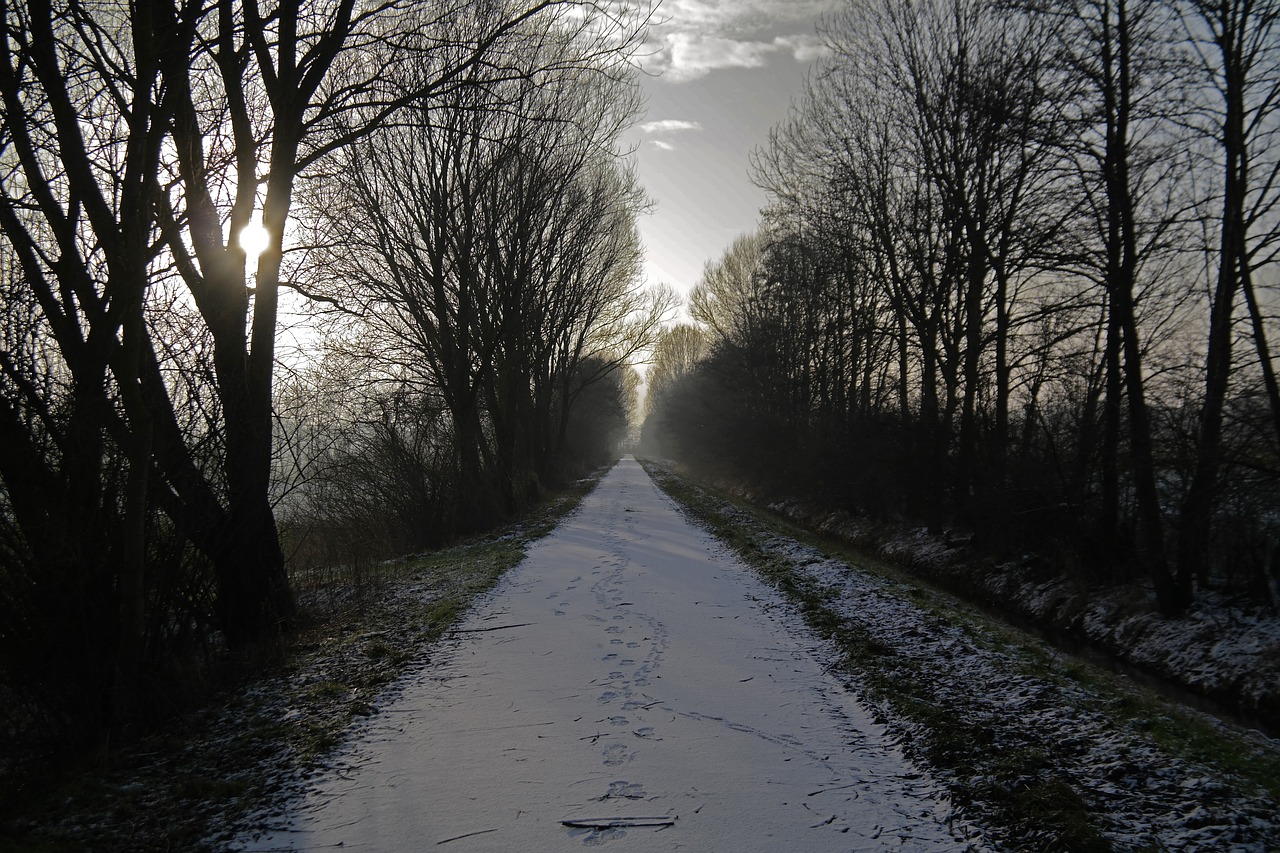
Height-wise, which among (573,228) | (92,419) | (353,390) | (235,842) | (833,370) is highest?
(573,228)

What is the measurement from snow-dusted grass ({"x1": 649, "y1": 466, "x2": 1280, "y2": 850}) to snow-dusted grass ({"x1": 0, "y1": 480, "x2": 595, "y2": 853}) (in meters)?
3.66

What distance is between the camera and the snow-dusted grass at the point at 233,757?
3.71 m

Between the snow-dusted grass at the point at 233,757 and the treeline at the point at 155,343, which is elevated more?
the treeline at the point at 155,343

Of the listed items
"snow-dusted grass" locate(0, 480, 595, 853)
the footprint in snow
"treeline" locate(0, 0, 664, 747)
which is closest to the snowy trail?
the footprint in snow

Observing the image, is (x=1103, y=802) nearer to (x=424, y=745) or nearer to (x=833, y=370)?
(x=424, y=745)

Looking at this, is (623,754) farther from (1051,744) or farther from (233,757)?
(1051,744)

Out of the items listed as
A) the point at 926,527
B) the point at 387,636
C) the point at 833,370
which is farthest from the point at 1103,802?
the point at 833,370

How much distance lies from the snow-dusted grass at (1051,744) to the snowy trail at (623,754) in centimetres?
33

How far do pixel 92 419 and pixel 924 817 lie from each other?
524cm

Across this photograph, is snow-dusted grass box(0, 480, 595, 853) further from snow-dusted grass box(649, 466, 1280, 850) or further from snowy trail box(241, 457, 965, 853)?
snow-dusted grass box(649, 466, 1280, 850)

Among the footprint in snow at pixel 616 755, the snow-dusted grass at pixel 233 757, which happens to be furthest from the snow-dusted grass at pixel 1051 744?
the snow-dusted grass at pixel 233 757

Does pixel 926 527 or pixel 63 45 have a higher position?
pixel 63 45

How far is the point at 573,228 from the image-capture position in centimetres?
2362

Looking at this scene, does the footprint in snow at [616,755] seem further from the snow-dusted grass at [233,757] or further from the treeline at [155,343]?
the treeline at [155,343]
